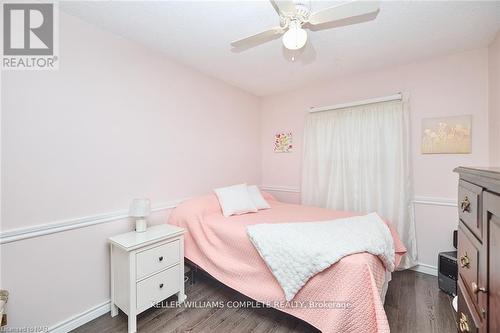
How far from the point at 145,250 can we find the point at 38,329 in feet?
2.69

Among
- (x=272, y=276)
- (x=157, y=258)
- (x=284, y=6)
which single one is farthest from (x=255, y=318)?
(x=284, y=6)

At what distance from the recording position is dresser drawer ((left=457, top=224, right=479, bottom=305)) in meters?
0.85

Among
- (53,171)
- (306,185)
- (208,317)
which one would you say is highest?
(53,171)

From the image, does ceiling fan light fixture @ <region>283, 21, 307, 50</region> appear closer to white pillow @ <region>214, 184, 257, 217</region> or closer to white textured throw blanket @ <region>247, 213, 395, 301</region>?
white textured throw blanket @ <region>247, 213, 395, 301</region>

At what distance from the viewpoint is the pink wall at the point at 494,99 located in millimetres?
1995

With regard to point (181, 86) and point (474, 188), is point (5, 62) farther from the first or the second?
point (474, 188)

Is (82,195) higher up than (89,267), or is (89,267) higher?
(82,195)

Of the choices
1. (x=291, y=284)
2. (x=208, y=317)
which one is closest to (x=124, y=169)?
(x=208, y=317)

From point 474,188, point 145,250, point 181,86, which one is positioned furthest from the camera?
point 181,86

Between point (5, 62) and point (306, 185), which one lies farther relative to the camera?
point (306, 185)

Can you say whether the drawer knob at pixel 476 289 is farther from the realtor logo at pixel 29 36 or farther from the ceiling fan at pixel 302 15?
the realtor logo at pixel 29 36

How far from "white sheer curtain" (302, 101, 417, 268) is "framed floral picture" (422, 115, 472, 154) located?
7.4 inches

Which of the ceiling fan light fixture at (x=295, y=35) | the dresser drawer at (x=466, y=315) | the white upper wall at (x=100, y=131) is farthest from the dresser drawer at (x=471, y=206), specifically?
the white upper wall at (x=100, y=131)

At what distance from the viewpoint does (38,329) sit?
157 cm
